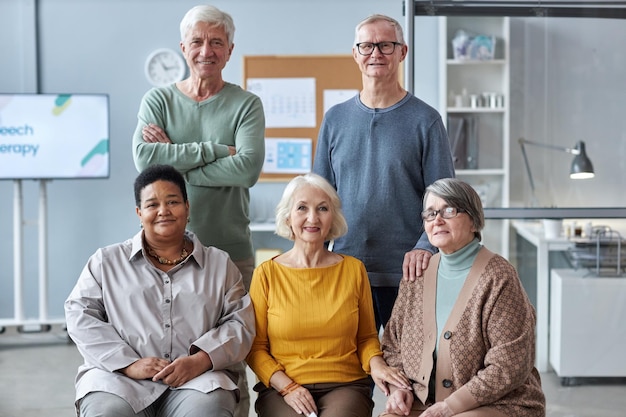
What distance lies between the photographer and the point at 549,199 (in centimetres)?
357

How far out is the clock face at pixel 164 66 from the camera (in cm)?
577

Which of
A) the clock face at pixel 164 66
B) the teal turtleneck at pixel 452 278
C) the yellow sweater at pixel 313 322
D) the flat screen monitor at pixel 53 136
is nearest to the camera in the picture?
the teal turtleneck at pixel 452 278

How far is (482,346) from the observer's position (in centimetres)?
221

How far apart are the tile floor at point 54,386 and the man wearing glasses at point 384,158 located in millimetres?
1465

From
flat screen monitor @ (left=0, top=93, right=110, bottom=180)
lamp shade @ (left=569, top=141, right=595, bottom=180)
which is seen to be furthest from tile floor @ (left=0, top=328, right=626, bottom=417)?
flat screen monitor @ (left=0, top=93, right=110, bottom=180)

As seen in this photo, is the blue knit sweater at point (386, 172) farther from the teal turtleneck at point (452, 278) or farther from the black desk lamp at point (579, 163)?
the black desk lamp at point (579, 163)

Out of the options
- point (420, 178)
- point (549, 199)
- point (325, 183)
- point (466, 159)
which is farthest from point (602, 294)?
point (325, 183)

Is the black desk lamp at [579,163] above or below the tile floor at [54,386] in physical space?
above

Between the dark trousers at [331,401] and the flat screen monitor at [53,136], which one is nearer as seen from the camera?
the dark trousers at [331,401]

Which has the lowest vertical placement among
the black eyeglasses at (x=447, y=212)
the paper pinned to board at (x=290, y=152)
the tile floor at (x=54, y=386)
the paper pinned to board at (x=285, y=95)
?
the tile floor at (x=54, y=386)

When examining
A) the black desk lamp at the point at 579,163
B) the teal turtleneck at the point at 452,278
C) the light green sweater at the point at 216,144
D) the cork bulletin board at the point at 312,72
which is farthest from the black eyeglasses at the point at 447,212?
the cork bulletin board at the point at 312,72

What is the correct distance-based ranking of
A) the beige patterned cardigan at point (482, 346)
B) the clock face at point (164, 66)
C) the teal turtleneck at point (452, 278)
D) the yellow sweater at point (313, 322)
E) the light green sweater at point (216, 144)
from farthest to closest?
the clock face at point (164, 66)
the light green sweater at point (216, 144)
the yellow sweater at point (313, 322)
the teal turtleneck at point (452, 278)
the beige patterned cardigan at point (482, 346)

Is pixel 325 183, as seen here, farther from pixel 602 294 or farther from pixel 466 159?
pixel 602 294

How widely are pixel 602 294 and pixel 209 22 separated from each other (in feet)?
7.06
